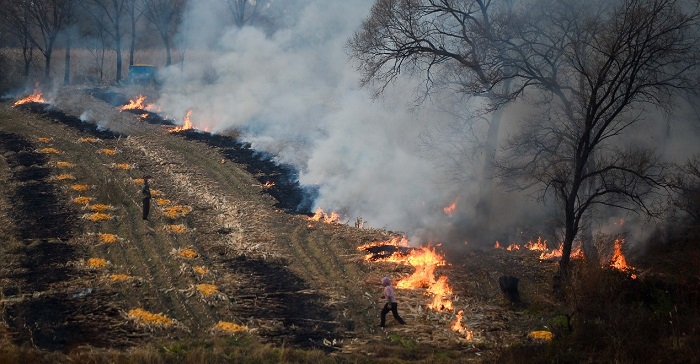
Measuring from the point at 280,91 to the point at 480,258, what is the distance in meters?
22.6

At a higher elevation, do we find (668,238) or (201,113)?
(201,113)

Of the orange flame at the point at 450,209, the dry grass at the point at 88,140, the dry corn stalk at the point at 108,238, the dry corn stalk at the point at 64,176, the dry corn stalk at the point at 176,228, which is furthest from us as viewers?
the dry grass at the point at 88,140

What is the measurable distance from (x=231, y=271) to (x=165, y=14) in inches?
1648

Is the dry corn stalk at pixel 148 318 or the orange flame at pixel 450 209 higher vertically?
the orange flame at pixel 450 209

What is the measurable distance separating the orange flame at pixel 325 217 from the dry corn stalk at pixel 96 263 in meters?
7.84

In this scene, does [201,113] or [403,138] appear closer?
[403,138]

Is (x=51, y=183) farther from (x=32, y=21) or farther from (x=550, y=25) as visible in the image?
(x=32, y=21)

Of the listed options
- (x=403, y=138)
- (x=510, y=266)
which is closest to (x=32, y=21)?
(x=403, y=138)

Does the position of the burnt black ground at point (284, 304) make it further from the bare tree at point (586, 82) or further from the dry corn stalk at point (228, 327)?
the bare tree at point (586, 82)

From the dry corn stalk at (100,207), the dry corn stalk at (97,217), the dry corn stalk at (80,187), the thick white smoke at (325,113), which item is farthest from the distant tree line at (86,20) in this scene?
the dry corn stalk at (97,217)

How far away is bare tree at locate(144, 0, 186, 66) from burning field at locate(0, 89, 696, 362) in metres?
26.9

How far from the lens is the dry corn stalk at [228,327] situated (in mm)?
13312

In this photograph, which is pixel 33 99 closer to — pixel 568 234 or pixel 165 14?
pixel 165 14

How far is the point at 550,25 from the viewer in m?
21.9
